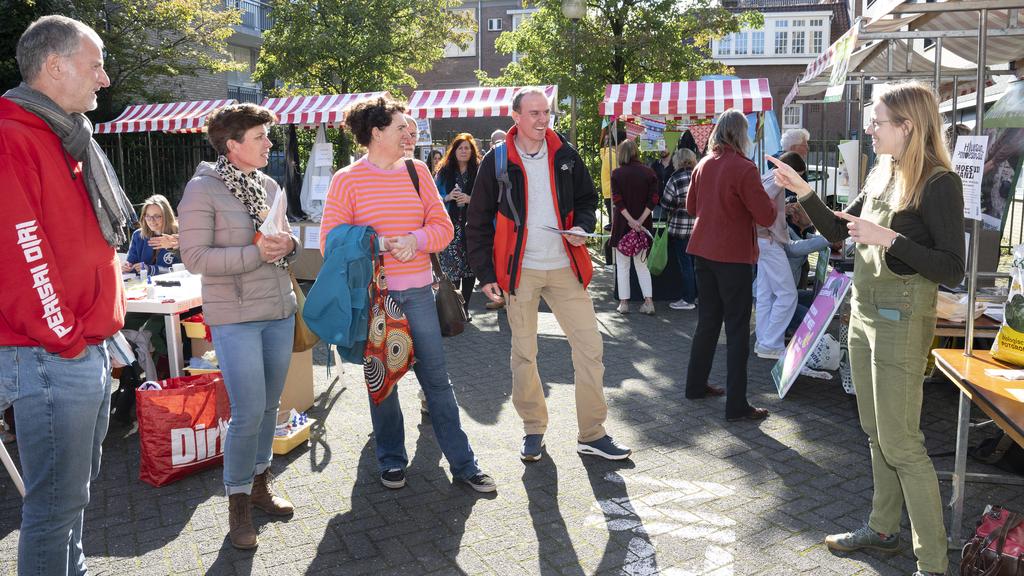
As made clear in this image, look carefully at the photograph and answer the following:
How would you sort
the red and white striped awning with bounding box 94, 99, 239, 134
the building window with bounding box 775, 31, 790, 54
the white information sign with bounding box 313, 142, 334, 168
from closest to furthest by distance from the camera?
1. the white information sign with bounding box 313, 142, 334, 168
2. the red and white striped awning with bounding box 94, 99, 239, 134
3. the building window with bounding box 775, 31, 790, 54

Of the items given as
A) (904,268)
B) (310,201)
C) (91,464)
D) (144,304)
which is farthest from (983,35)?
(310,201)

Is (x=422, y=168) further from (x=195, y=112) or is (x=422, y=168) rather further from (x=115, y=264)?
(x=195, y=112)

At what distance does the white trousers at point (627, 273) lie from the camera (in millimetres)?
9023

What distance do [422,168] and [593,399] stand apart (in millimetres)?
1625

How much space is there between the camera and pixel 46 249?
2.30 metres

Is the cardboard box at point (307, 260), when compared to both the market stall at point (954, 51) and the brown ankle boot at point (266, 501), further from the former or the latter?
the brown ankle boot at point (266, 501)

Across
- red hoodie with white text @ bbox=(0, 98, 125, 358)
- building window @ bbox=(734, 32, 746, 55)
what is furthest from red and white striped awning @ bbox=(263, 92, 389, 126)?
building window @ bbox=(734, 32, 746, 55)

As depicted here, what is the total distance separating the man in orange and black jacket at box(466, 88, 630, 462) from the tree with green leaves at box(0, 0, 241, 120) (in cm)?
1758

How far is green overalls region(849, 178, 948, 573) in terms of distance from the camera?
301 cm

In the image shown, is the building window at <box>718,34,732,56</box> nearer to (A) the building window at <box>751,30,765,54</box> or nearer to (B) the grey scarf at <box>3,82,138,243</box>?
(A) the building window at <box>751,30,765,54</box>

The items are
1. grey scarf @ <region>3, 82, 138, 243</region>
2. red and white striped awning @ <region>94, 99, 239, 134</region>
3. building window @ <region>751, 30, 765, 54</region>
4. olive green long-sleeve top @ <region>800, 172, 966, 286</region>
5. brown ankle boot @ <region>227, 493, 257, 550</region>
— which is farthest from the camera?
building window @ <region>751, 30, 765, 54</region>

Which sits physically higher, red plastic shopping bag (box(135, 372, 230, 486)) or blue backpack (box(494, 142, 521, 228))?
blue backpack (box(494, 142, 521, 228))

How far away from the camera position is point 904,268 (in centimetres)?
298

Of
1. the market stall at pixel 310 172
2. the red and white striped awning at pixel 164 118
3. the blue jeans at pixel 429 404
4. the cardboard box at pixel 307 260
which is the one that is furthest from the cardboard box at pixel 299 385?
the red and white striped awning at pixel 164 118
